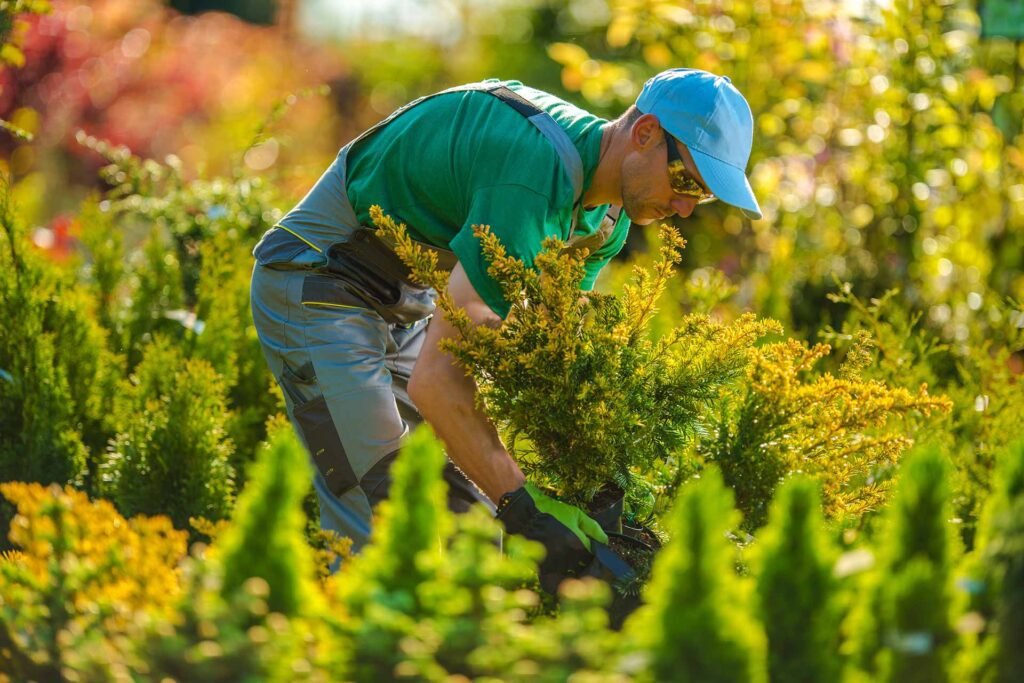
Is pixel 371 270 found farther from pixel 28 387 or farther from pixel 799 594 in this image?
pixel 799 594

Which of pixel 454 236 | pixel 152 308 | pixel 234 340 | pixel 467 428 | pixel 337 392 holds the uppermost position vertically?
pixel 454 236

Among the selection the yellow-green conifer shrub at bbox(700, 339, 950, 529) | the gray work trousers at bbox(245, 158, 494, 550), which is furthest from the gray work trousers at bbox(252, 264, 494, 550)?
the yellow-green conifer shrub at bbox(700, 339, 950, 529)

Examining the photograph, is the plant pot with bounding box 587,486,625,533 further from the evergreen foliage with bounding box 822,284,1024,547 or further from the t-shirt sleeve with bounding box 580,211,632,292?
the evergreen foliage with bounding box 822,284,1024,547

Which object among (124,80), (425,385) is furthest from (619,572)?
(124,80)

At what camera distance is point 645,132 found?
8.76 feet

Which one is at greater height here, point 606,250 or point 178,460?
point 606,250

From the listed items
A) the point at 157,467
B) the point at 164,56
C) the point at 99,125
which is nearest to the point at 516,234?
the point at 157,467

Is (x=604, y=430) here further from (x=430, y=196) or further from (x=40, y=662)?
(x=40, y=662)

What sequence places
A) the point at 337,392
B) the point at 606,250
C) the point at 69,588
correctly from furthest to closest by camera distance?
the point at 606,250 < the point at 337,392 < the point at 69,588

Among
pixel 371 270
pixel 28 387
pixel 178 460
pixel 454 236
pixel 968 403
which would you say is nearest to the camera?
pixel 454 236

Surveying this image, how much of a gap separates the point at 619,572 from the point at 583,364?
43 cm

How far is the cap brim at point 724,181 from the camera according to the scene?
260cm

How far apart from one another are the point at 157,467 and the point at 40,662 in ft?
5.43

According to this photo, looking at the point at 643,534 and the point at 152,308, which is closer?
the point at 643,534
